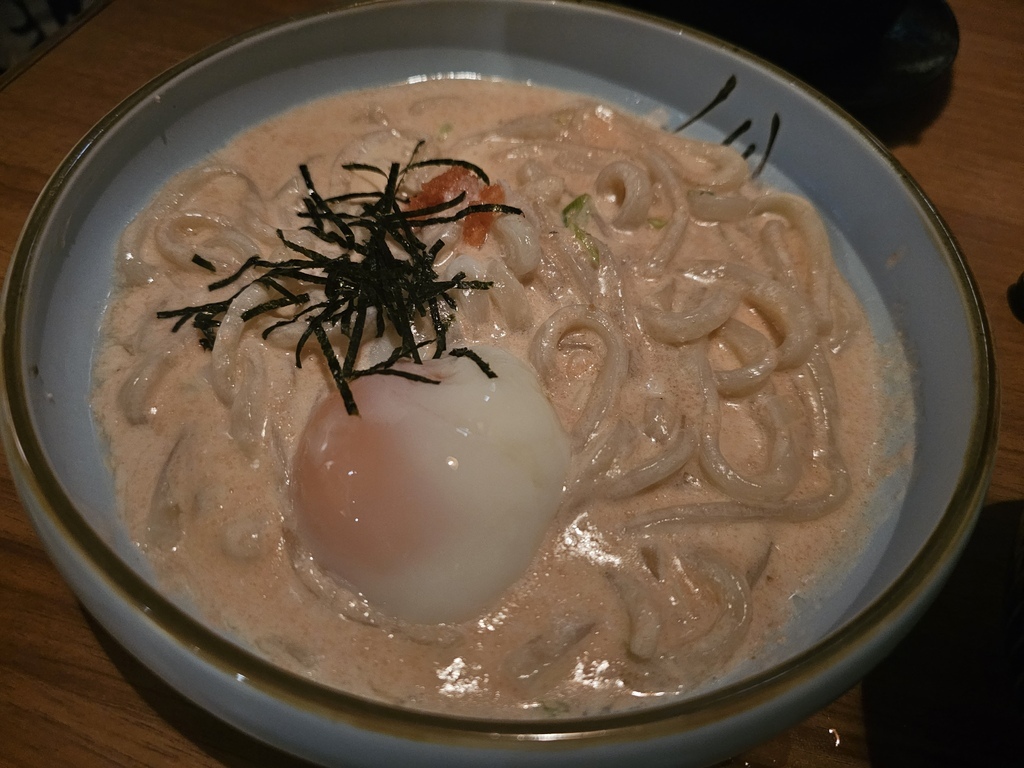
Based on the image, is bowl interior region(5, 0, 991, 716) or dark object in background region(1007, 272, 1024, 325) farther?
dark object in background region(1007, 272, 1024, 325)

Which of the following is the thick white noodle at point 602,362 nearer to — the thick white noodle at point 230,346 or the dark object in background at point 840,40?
the thick white noodle at point 230,346

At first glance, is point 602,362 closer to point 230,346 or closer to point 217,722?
point 230,346

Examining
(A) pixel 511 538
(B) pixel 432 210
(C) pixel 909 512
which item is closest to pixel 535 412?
(A) pixel 511 538

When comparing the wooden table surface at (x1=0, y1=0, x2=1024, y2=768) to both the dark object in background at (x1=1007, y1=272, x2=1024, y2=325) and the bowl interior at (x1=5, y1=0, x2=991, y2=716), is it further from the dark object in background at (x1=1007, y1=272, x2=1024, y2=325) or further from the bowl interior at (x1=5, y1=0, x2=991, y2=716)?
the bowl interior at (x1=5, y1=0, x2=991, y2=716)

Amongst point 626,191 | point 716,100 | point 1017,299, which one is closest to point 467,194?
point 626,191

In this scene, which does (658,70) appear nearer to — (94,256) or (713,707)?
(94,256)

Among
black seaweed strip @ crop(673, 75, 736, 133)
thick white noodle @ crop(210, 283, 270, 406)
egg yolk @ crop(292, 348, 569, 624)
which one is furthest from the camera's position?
black seaweed strip @ crop(673, 75, 736, 133)

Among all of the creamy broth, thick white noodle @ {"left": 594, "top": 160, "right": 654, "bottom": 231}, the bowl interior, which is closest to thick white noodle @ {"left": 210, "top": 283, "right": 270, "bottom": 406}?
the creamy broth
